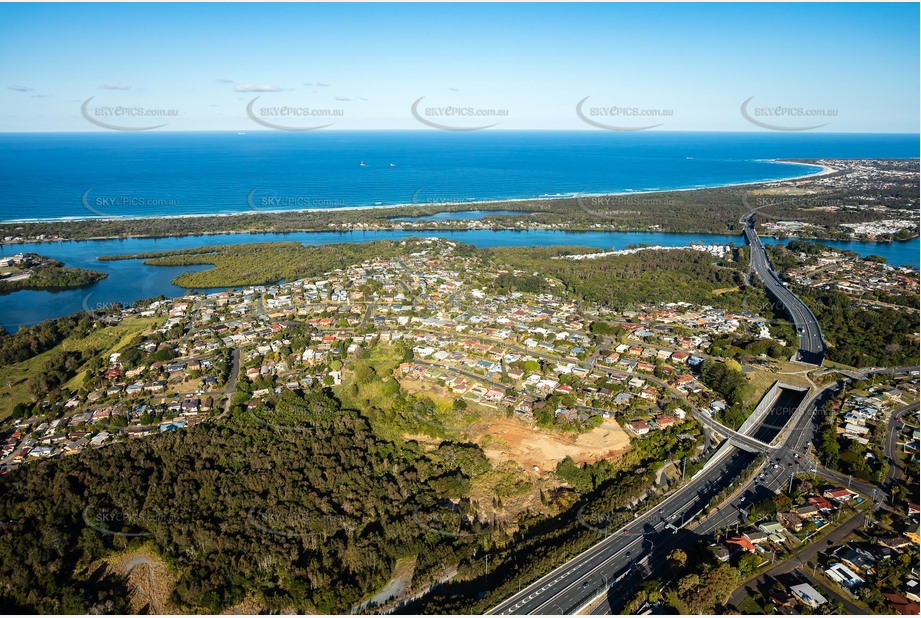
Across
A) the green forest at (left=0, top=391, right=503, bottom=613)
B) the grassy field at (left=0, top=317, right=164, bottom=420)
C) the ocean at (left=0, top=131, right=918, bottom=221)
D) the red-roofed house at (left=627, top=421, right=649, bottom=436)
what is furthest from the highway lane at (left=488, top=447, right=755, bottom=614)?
the ocean at (left=0, top=131, right=918, bottom=221)

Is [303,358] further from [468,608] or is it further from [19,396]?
[468,608]

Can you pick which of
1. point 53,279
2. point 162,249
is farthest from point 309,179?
point 53,279

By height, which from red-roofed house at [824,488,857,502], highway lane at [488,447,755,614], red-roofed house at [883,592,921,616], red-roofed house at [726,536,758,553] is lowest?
highway lane at [488,447,755,614]

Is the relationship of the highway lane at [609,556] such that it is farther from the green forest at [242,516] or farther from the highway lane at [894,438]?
the highway lane at [894,438]

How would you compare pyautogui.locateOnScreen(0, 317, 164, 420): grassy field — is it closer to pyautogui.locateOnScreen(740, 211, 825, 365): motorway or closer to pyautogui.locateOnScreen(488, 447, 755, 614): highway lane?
pyautogui.locateOnScreen(488, 447, 755, 614): highway lane

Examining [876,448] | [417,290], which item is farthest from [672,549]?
[417,290]

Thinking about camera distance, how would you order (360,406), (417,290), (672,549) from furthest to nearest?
(417,290)
(360,406)
(672,549)
